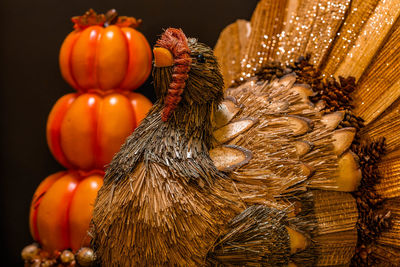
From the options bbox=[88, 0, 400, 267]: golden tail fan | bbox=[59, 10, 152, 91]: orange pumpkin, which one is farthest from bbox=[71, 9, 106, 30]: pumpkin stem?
bbox=[88, 0, 400, 267]: golden tail fan

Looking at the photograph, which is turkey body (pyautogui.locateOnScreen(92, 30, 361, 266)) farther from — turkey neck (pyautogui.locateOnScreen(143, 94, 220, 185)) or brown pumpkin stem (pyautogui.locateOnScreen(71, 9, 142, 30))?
brown pumpkin stem (pyautogui.locateOnScreen(71, 9, 142, 30))

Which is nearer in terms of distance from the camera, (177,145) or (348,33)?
(177,145)

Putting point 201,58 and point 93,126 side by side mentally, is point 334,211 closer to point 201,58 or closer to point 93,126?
point 201,58

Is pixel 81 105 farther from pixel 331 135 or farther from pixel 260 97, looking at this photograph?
pixel 331 135

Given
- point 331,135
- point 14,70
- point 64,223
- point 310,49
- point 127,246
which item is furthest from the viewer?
point 14,70

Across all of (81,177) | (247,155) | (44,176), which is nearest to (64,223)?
(81,177)

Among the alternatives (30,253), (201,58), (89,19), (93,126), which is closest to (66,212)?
(30,253)
